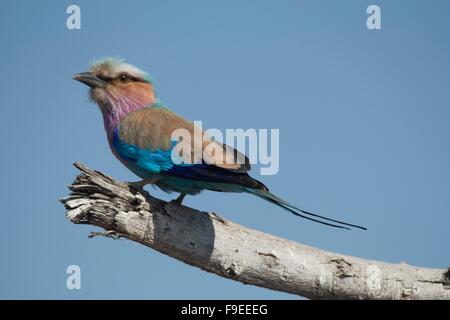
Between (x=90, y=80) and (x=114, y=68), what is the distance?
238 millimetres

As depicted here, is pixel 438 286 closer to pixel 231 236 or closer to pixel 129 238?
pixel 231 236

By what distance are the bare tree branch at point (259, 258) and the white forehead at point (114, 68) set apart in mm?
1307

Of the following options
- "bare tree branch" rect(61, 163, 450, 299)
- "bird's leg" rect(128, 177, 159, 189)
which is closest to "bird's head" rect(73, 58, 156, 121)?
"bird's leg" rect(128, 177, 159, 189)

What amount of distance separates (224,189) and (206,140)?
1.41 ft

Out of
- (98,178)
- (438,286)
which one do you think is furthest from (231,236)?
(438,286)

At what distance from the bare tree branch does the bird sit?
0.25 meters

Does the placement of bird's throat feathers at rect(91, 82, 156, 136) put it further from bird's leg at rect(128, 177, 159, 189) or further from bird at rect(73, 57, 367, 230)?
bird's leg at rect(128, 177, 159, 189)

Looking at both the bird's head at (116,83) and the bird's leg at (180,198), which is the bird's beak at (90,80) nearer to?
the bird's head at (116,83)

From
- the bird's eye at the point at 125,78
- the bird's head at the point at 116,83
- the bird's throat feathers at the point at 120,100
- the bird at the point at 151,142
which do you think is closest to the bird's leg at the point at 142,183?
the bird at the point at 151,142

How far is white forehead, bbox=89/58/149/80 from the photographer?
Answer: 229 inches

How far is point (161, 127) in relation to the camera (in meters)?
5.29

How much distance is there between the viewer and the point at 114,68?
19.1 ft

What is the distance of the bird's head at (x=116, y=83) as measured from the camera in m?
5.71

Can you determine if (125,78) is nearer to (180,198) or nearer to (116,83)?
(116,83)
